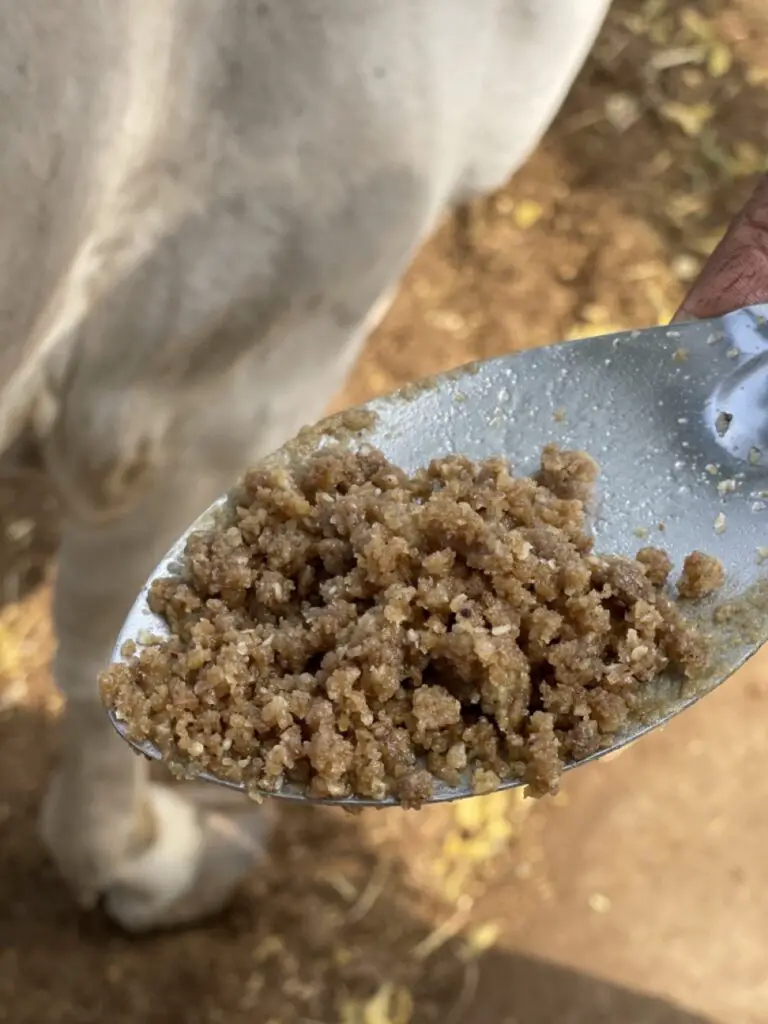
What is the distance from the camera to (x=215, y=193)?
68cm

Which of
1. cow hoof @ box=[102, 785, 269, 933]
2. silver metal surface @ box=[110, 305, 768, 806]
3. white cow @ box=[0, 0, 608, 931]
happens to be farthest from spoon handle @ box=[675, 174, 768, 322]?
cow hoof @ box=[102, 785, 269, 933]

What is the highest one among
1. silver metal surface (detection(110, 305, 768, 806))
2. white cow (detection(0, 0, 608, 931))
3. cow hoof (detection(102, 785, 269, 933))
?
white cow (detection(0, 0, 608, 931))

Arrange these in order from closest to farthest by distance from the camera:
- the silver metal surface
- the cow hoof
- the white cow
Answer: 1. the white cow
2. the silver metal surface
3. the cow hoof

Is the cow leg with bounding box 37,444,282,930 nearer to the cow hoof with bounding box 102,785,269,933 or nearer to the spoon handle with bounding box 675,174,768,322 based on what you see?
the cow hoof with bounding box 102,785,269,933

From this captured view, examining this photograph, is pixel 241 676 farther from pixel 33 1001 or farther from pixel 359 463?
pixel 33 1001

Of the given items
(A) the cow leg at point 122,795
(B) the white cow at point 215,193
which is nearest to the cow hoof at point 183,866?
(A) the cow leg at point 122,795

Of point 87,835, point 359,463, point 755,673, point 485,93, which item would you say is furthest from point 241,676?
point 755,673

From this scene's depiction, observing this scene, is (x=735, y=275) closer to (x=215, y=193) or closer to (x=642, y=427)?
(x=642, y=427)

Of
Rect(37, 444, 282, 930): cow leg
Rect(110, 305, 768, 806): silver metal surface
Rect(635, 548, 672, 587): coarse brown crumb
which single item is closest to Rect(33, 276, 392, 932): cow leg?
Rect(37, 444, 282, 930): cow leg

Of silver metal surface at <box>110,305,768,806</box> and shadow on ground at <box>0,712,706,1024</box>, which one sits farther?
shadow on ground at <box>0,712,706,1024</box>

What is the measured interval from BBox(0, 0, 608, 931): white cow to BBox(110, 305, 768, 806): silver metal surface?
0.10 m

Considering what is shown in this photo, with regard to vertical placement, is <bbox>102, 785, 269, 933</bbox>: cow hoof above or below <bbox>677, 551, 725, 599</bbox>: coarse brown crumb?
below

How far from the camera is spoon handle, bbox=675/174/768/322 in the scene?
2.56 feet

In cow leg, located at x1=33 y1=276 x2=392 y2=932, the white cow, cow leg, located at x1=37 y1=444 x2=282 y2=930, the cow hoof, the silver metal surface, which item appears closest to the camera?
the white cow
